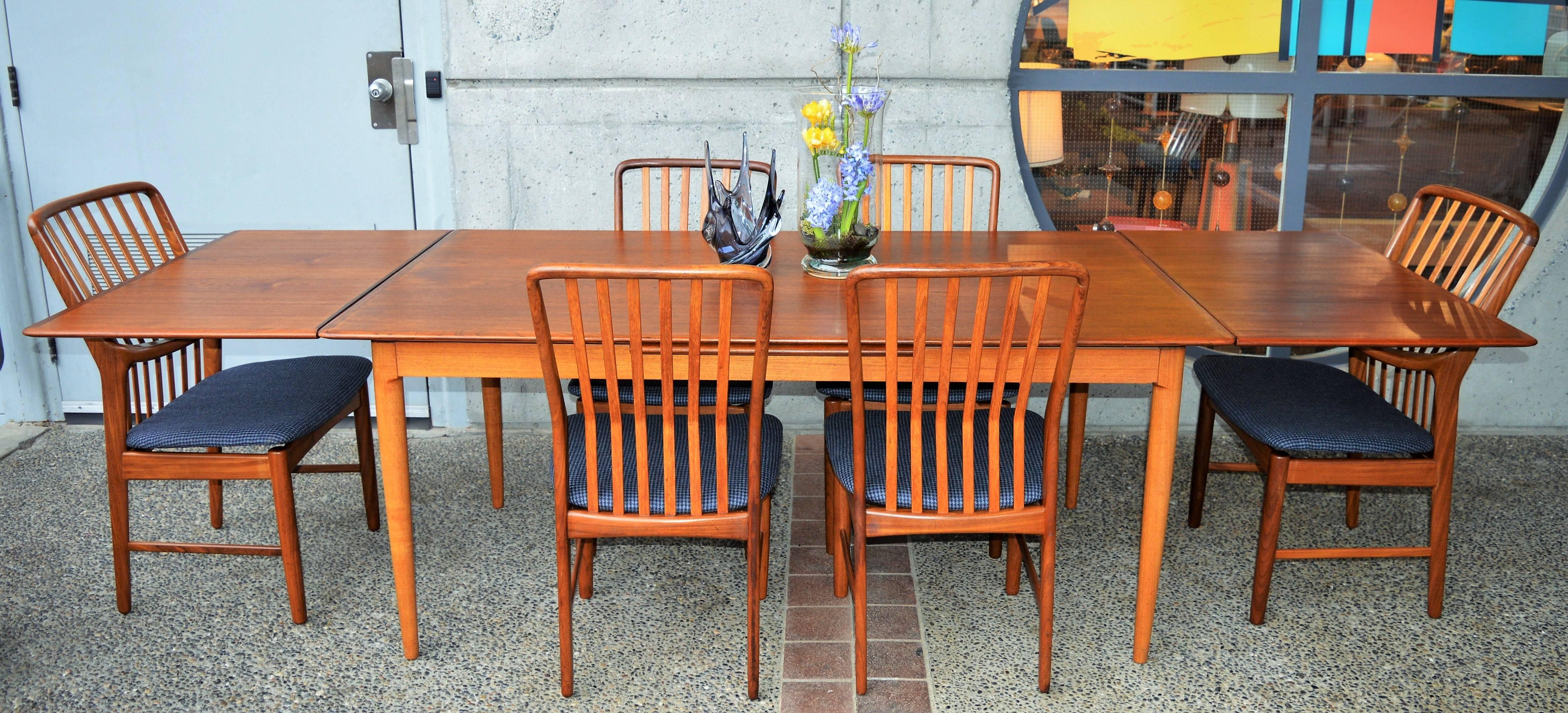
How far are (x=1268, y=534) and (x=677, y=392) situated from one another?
1.39 m

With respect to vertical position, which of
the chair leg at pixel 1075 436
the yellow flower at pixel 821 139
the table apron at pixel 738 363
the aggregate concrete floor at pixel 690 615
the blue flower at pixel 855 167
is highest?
the yellow flower at pixel 821 139

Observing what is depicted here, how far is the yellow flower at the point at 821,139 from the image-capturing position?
8.07 feet

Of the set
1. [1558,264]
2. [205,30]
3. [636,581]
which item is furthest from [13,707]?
[1558,264]

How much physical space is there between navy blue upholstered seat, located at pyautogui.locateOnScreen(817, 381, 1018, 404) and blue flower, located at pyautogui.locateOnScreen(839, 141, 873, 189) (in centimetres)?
55

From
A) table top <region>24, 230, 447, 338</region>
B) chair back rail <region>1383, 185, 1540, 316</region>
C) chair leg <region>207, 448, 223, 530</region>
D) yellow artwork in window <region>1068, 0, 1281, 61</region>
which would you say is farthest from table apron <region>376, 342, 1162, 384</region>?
yellow artwork in window <region>1068, 0, 1281, 61</region>

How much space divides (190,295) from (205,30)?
1.50 m

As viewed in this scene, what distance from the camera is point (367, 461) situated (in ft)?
10.1

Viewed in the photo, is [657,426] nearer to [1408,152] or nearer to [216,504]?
[216,504]

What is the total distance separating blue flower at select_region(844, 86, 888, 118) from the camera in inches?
95.0

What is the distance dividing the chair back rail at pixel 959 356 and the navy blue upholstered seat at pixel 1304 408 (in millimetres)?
607

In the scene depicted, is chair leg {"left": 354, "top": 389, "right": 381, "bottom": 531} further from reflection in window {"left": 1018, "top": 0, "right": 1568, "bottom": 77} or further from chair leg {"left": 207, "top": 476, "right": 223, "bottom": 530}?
reflection in window {"left": 1018, "top": 0, "right": 1568, "bottom": 77}

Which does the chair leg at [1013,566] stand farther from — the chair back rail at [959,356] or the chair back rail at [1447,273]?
the chair back rail at [1447,273]

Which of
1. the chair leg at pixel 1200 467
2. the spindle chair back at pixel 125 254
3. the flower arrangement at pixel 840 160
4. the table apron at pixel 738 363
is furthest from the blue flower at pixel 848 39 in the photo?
the spindle chair back at pixel 125 254

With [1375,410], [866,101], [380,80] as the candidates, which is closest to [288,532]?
[866,101]
